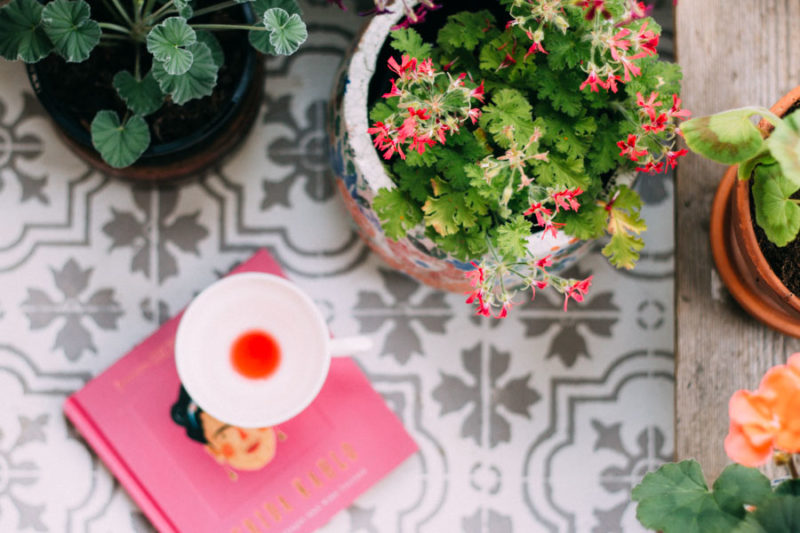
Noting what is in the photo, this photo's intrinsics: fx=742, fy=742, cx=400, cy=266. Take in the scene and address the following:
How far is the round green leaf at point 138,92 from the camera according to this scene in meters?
0.80

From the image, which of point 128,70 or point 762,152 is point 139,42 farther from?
point 762,152

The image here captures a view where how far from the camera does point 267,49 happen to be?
74 cm

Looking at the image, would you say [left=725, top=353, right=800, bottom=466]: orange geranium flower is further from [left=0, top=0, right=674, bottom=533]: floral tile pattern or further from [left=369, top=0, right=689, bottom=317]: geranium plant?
[left=0, top=0, right=674, bottom=533]: floral tile pattern

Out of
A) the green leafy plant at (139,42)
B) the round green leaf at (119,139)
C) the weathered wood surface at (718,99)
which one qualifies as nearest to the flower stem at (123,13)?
the green leafy plant at (139,42)

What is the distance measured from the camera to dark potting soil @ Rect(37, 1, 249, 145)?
885 millimetres

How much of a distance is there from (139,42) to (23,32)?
141mm

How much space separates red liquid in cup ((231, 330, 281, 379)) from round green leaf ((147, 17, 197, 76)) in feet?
1.32

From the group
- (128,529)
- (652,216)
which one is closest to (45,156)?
(128,529)

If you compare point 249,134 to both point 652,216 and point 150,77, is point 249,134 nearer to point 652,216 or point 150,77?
point 150,77

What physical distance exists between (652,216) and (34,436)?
915 millimetres

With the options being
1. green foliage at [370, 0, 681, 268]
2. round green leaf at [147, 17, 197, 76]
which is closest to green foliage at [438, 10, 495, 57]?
green foliage at [370, 0, 681, 268]

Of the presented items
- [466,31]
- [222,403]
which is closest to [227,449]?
[222,403]

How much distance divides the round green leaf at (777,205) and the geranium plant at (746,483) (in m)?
0.11

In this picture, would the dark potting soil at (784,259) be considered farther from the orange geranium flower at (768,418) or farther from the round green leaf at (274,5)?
the round green leaf at (274,5)
